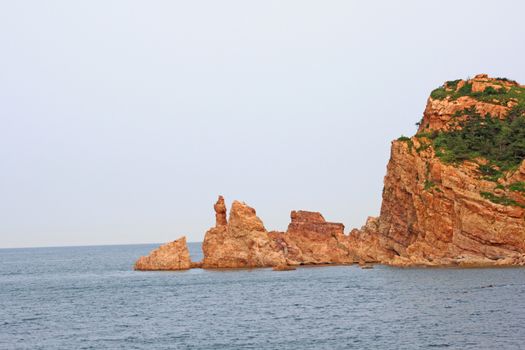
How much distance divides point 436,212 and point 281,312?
49034mm

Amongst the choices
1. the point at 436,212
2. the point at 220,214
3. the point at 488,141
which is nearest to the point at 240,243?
the point at 220,214

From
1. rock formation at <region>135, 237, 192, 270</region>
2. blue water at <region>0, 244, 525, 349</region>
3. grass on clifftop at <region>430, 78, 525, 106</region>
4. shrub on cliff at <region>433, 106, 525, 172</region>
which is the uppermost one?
grass on clifftop at <region>430, 78, 525, 106</region>

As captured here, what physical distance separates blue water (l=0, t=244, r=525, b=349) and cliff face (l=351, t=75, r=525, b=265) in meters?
7.38

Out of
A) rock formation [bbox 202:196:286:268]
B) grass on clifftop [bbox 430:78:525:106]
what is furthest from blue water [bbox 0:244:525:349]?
grass on clifftop [bbox 430:78:525:106]

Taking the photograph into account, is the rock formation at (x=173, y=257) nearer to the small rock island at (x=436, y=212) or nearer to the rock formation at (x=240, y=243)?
the small rock island at (x=436, y=212)

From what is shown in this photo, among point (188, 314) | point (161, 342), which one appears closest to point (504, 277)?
point (188, 314)

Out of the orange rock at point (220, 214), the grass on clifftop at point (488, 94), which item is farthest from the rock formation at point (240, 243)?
the grass on clifftop at point (488, 94)

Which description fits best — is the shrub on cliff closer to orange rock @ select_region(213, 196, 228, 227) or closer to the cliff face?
the cliff face

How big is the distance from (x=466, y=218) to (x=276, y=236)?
4286 centimetres

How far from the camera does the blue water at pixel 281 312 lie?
56375 mm

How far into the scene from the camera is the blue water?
56375 mm

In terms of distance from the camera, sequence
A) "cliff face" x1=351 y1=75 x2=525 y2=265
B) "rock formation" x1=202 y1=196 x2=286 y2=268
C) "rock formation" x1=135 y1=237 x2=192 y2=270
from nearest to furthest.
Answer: "cliff face" x1=351 y1=75 x2=525 y2=265, "rock formation" x1=202 y1=196 x2=286 y2=268, "rock formation" x1=135 y1=237 x2=192 y2=270

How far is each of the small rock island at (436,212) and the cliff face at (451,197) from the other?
159mm

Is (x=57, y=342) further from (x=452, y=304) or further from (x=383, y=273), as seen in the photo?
(x=383, y=273)
